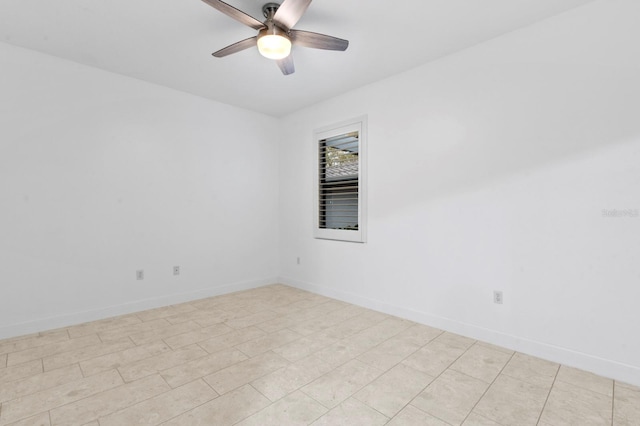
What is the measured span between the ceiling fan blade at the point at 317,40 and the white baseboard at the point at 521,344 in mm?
2619

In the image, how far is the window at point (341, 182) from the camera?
3.72 meters

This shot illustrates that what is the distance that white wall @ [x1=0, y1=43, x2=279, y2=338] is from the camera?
2848 millimetres

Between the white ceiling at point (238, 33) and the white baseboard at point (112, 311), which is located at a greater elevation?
the white ceiling at point (238, 33)

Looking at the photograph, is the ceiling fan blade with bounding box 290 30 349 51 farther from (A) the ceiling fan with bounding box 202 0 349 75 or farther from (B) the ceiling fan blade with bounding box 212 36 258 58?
(B) the ceiling fan blade with bounding box 212 36 258 58

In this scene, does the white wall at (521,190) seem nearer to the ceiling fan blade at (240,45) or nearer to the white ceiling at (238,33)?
the white ceiling at (238,33)

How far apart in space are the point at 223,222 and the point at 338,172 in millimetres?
1763

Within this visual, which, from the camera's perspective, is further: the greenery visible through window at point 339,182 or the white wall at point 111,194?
the greenery visible through window at point 339,182

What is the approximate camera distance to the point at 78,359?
238 centimetres

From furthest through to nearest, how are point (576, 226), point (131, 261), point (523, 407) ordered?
1. point (131, 261)
2. point (576, 226)
3. point (523, 407)

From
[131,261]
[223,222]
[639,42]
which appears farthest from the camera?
[223,222]

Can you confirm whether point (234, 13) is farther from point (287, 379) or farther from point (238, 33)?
point (287, 379)

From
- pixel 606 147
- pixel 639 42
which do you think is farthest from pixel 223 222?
pixel 639 42

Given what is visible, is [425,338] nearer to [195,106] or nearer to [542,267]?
[542,267]

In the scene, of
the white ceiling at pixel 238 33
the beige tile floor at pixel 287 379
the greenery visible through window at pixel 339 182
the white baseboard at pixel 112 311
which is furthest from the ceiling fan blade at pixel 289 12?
the white baseboard at pixel 112 311
